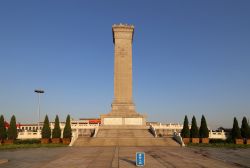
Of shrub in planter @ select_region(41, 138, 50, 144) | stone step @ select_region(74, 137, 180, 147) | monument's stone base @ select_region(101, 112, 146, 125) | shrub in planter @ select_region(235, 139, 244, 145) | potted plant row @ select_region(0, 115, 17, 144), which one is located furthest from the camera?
monument's stone base @ select_region(101, 112, 146, 125)

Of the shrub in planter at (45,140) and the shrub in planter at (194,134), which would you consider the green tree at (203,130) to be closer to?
the shrub in planter at (194,134)

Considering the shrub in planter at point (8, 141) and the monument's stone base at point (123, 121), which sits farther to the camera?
the monument's stone base at point (123, 121)

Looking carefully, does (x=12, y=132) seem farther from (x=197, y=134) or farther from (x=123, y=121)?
A: (x=197, y=134)

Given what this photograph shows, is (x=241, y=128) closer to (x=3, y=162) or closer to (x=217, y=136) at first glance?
(x=217, y=136)

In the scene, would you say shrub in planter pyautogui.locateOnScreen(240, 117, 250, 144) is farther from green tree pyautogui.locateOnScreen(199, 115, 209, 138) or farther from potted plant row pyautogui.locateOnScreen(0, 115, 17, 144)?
potted plant row pyautogui.locateOnScreen(0, 115, 17, 144)

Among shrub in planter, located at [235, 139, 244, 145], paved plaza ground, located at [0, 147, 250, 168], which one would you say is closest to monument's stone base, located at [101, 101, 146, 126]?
shrub in planter, located at [235, 139, 244, 145]

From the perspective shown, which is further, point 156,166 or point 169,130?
point 169,130

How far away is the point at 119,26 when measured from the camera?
220 feet

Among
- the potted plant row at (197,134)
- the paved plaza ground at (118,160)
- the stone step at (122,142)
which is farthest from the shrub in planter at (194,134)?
the paved plaza ground at (118,160)

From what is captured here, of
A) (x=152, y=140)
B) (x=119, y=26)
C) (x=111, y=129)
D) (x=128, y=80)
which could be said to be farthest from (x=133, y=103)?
(x=152, y=140)

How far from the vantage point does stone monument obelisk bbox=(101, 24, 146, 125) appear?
62.8 meters

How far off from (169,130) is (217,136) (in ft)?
39.6

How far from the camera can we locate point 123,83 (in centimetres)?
6475

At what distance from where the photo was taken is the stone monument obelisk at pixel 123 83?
6284 cm
